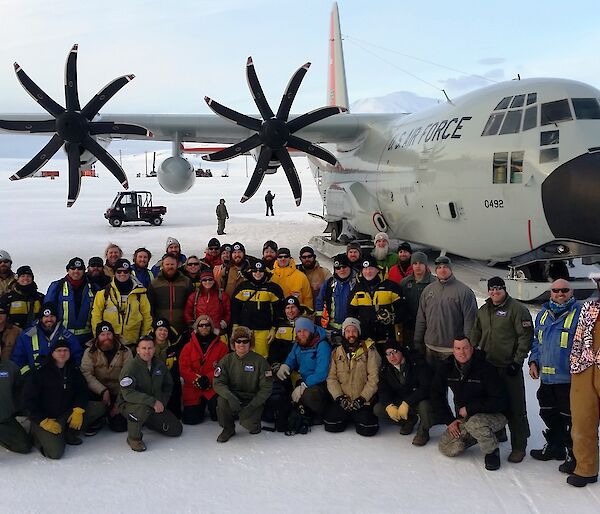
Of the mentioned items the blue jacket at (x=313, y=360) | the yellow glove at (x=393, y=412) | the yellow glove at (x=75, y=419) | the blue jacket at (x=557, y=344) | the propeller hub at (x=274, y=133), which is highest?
the propeller hub at (x=274, y=133)

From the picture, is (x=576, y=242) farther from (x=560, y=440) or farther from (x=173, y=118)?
(x=173, y=118)

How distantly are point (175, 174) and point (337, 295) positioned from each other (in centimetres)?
859

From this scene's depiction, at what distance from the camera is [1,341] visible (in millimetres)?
5828

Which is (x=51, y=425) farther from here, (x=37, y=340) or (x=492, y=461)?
(x=492, y=461)

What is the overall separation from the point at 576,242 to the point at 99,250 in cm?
1409

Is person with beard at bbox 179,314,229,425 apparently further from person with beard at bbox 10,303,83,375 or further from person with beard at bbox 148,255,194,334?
person with beard at bbox 10,303,83,375

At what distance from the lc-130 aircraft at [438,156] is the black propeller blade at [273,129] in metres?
0.02

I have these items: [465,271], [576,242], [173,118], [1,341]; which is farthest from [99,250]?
[576,242]

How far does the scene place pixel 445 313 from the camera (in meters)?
6.02

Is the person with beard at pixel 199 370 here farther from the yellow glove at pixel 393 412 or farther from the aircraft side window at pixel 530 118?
the aircraft side window at pixel 530 118

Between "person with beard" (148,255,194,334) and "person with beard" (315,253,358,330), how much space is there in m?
1.62

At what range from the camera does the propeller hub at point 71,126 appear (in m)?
11.9

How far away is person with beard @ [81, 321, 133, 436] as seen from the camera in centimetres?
571

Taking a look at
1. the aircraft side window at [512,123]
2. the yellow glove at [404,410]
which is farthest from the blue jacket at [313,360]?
the aircraft side window at [512,123]
